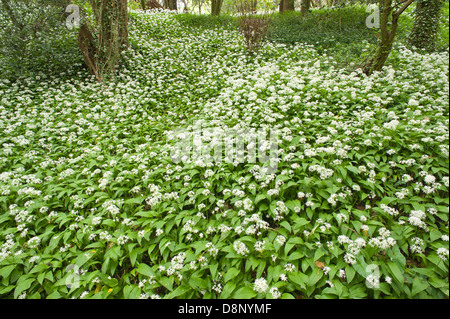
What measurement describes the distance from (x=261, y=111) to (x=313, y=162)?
77.4 inches

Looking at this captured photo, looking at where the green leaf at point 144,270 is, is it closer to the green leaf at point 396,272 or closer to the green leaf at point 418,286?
the green leaf at point 396,272

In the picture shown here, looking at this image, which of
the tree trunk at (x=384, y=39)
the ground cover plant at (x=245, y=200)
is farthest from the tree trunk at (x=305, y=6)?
the ground cover plant at (x=245, y=200)

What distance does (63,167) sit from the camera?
454 centimetres

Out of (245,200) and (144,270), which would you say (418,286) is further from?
(144,270)

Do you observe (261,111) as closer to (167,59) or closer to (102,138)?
(102,138)

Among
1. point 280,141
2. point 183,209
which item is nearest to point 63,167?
point 183,209

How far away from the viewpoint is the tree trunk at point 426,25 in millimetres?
6695

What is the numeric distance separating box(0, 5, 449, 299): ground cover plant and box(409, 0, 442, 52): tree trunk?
1937 millimetres

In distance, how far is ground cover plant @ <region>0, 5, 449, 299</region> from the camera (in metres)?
2.49

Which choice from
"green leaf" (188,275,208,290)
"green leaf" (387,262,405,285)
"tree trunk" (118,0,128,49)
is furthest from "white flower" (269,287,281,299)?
"tree trunk" (118,0,128,49)

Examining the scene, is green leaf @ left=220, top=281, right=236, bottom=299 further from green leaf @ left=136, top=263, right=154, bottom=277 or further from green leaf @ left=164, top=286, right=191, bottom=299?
green leaf @ left=136, top=263, right=154, bottom=277

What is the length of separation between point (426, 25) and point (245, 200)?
832cm

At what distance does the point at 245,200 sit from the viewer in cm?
305

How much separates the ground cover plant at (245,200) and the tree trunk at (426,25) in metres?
1.94
